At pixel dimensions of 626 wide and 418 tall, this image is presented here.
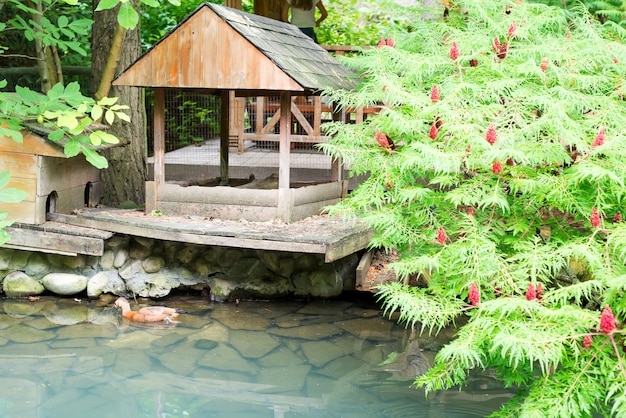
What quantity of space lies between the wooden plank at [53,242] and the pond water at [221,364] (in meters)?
0.52

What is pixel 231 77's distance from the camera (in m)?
6.39

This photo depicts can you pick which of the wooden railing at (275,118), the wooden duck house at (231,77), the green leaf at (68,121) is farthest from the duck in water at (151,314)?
the wooden railing at (275,118)

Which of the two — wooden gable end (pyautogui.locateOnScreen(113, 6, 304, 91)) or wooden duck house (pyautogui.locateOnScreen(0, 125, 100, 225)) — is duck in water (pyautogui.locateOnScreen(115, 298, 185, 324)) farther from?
wooden gable end (pyautogui.locateOnScreen(113, 6, 304, 91))

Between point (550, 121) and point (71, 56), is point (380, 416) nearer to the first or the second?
point (550, 121)

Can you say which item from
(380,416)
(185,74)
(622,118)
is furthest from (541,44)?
(185,74)

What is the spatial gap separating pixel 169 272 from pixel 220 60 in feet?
6.62

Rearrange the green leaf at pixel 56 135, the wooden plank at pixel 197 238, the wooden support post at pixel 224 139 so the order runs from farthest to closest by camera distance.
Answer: the wooden support post at pixel 224 139
the wooden plank at pixel 197 238
the green leaf at pixel 56 135

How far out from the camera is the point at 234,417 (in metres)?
4.74

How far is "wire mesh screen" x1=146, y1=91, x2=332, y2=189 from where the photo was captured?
8.84 metres

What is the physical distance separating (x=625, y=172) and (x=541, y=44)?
1.62m

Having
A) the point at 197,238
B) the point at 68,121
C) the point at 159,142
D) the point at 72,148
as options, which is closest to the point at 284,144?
the point at 197,238

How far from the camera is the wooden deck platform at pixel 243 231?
6.02 meters

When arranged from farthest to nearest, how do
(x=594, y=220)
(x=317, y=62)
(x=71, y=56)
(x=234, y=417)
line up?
(x=71, y=56)
(x=317, y=62)
(x=234, y=417)
(x=594, y=220)

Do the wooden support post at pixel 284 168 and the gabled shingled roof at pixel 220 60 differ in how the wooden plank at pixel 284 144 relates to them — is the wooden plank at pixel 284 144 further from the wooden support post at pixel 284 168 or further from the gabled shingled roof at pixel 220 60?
the gabled shingled roof at pixel 220 60
